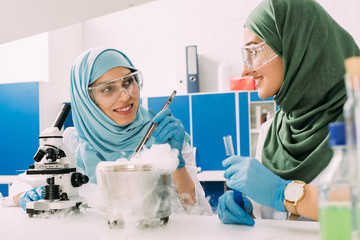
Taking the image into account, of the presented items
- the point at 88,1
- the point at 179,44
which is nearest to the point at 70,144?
the point at 88,1

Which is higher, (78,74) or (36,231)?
(78,74)

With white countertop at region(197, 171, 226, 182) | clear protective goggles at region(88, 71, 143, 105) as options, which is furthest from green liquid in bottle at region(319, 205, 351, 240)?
white countertop at region(197, 171, 226, 182)

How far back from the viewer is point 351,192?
18.3 inches

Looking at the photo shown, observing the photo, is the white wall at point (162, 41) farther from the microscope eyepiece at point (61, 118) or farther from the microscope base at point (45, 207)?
the microscope base at point (45, 207)

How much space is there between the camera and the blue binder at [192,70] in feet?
13.4

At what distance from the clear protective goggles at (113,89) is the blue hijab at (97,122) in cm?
4

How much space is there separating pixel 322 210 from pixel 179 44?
167 inches

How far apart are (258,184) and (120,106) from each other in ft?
2.88

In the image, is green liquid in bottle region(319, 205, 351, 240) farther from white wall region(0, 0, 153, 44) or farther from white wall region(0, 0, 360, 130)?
white wall region(0, 0, 360, 130)

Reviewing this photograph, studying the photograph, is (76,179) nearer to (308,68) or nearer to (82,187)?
(82,187)

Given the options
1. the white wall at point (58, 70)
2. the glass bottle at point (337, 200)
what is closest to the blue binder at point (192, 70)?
the white wall at point (58, 70)

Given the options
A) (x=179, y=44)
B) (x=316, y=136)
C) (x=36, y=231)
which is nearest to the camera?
(x=36, y=231)

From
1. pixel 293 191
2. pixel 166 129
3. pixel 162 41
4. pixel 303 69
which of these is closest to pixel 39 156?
pixel 166 129

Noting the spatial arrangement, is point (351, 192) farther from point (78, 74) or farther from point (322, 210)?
point (78, 74)
